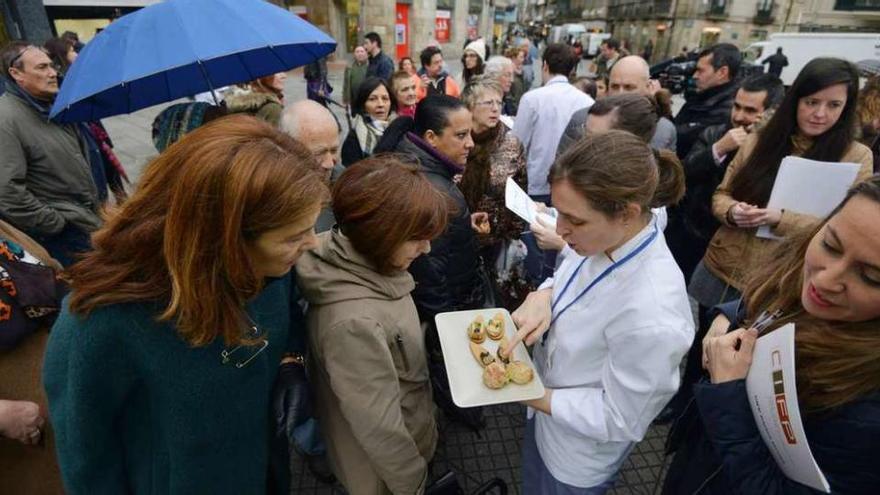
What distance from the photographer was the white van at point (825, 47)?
44.3ft

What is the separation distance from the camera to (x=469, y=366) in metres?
1.77

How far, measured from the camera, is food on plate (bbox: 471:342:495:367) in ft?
5.74

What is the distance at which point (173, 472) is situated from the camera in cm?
131

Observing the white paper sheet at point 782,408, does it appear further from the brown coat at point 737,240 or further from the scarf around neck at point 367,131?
the scarf around neck at point 367,131

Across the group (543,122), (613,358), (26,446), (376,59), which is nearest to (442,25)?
(376,59)

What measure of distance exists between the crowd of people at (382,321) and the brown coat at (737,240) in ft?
0.07

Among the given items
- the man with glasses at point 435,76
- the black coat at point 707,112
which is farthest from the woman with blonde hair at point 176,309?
the man with glasses at point 435,76

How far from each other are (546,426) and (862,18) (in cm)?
4956

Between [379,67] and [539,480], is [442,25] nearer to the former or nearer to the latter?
[379,67]

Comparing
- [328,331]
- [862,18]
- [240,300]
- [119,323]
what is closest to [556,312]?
[328,331]

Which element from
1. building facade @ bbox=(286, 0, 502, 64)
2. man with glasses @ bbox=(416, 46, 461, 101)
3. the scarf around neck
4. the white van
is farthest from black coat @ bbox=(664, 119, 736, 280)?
building facade @ bbox=(286, 0, 502, 64)

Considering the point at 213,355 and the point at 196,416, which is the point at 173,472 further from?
the point at 213,355

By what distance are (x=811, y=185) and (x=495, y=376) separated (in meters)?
1.97

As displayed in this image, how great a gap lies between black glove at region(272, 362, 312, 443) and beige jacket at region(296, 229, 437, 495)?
68 millimetres
